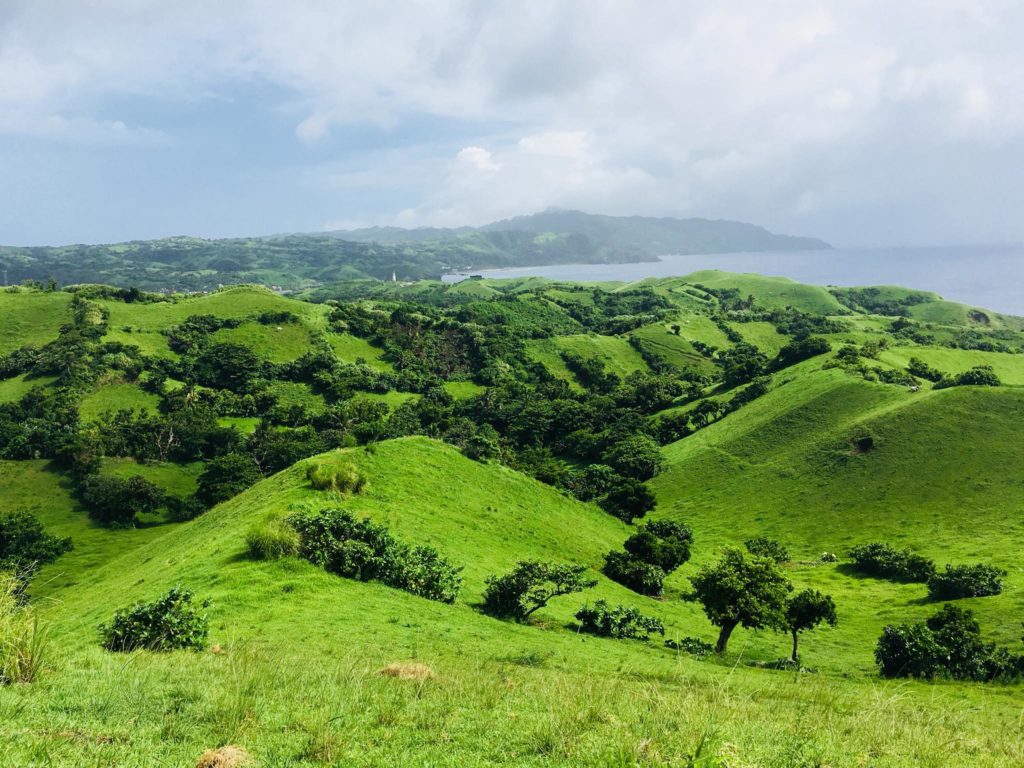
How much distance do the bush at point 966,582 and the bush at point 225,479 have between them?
269 feet

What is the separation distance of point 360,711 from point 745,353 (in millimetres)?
187011

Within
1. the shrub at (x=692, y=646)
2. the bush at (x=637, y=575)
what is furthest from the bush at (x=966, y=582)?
the shrub at (x=692, y=646)

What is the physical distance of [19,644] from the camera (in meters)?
11.2

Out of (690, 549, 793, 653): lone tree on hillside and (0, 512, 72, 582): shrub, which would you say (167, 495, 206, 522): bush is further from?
(690, 549, 793, 653): lone tree on hillside

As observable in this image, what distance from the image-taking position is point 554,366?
178625mm

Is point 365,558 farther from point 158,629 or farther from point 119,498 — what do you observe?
point 119,498

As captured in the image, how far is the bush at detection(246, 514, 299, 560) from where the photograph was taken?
101 ft

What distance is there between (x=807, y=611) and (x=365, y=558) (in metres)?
26.0

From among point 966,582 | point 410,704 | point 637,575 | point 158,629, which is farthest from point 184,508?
point 966,582

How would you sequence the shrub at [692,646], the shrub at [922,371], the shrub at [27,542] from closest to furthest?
the shrub at [692,646]
the shrub at [27,542]
the shrub at [922,371]

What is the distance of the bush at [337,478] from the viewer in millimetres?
41531

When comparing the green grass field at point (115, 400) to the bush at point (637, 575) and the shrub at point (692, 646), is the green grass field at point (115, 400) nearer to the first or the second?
the bush at point (637, 575)

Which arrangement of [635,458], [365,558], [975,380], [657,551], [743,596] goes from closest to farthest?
[365,558] < [743,596] < [657,551] < [635,458] < [975,380]

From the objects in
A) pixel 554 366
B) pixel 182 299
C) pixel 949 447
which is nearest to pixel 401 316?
pixel 554 366
